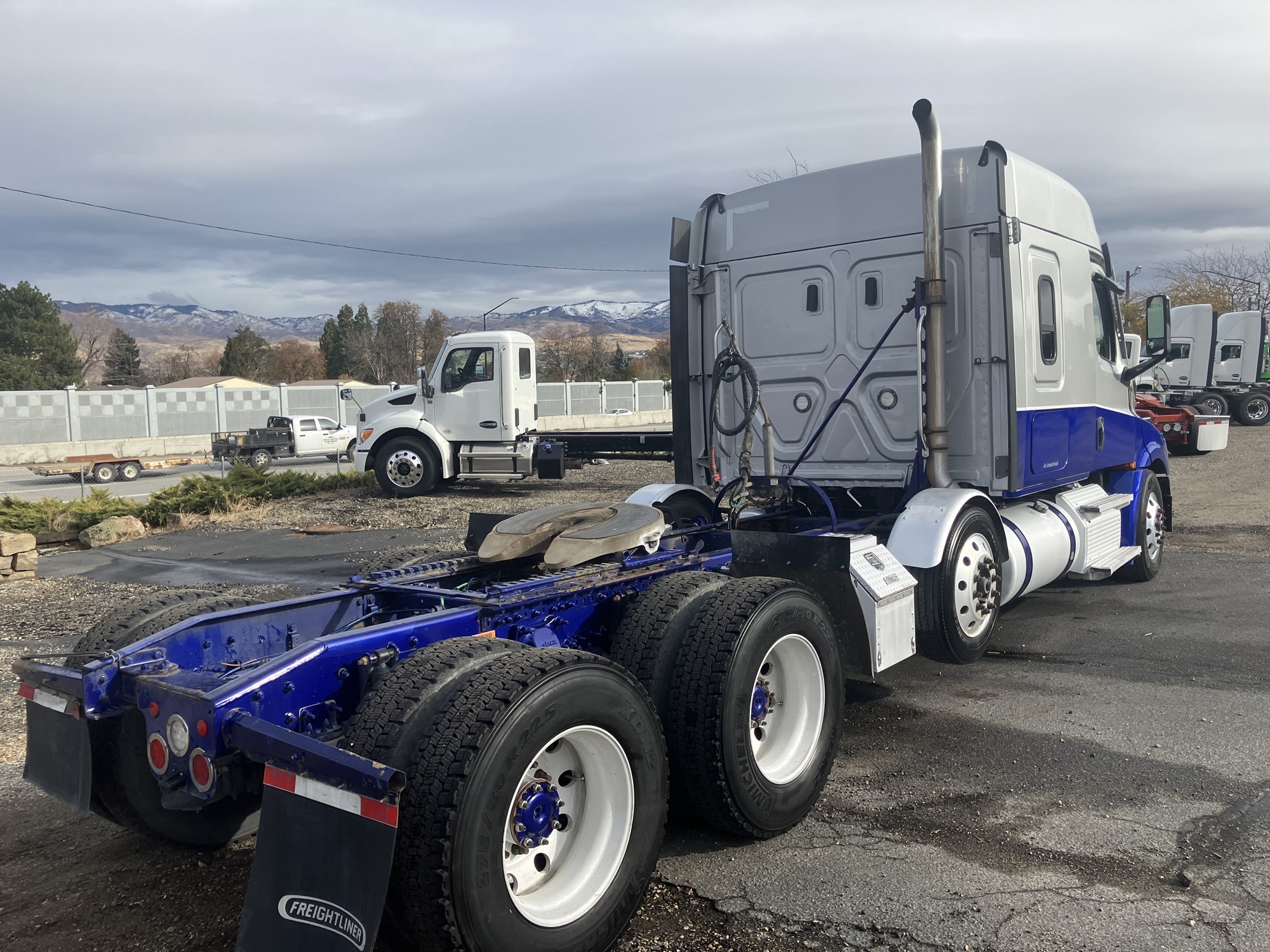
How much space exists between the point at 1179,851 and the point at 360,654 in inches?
121

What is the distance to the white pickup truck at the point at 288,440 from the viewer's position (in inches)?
1260

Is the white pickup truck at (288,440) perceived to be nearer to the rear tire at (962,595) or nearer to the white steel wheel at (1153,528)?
the white steel wheel at (1153,528)

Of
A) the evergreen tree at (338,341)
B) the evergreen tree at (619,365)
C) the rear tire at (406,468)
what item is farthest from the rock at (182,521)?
Result: the evergreen tree at (338,341)

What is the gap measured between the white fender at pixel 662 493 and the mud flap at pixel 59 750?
4069 millimetres

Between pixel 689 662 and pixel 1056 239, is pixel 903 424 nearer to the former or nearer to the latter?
pixel 1056 239

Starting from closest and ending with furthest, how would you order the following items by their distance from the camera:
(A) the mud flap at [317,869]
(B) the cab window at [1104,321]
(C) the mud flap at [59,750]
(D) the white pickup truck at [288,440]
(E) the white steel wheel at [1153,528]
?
(A) the mud flap at [317,869] < (C) the mud flap at [59,750] < (B) the cab window at [1104,321] < (E) the white steel wheel at [1153,528] < (D) the white pickup truck at [288,440]

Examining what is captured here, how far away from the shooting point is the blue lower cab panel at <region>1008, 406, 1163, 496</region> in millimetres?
6598

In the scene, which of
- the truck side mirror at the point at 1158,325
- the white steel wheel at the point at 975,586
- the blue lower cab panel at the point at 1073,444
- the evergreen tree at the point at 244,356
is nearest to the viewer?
the white steel wheel at the point at 975,586

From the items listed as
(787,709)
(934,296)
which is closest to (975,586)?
(934,296)

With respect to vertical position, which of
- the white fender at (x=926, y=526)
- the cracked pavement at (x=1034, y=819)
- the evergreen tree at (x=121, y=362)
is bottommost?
the cracked pavement at (x=1034, y=819)

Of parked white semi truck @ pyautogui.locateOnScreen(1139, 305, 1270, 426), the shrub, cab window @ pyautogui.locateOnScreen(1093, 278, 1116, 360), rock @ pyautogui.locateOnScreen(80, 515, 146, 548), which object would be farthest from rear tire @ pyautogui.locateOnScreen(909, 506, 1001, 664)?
parked white semi truck @ pyautogui.locateOnScreen(1139, 305, 1270, 426)

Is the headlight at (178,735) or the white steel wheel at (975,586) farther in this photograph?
the white steel wheel at (975,586)

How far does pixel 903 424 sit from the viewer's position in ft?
22.3

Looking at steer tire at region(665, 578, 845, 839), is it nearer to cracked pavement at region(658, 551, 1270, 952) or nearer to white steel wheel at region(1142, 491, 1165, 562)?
cracked pavement at region(658, 551, 1270, 952)
